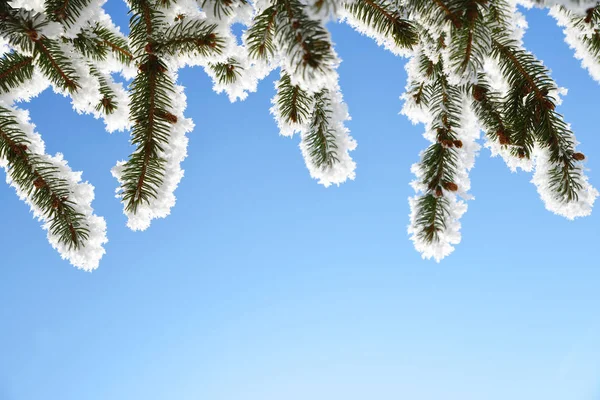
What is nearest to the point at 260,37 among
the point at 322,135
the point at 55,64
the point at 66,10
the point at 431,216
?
the point at 322,135

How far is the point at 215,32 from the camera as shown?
179cm

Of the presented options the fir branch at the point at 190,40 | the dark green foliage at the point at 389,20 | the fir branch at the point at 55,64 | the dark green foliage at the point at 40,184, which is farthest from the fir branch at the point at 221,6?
the dark green foliage at the point at 40,184

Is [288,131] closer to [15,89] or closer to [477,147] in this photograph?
[477,147]

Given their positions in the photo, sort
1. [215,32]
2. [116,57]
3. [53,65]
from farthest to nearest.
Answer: [116,57]
[53,65]
[215,32]

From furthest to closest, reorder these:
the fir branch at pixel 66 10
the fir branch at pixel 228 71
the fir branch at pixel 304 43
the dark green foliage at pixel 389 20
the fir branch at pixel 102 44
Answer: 1. the fir branch at pixel 228 71
2. the fir branch at pixel 102 44
3. the dark green foliage at pixel 389 20
4. the fir branch at pixel 66 10
5. the fir branch at pixel 304 43

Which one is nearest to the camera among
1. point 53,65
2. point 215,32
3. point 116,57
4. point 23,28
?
point 23,28

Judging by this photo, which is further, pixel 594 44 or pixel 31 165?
pixel 594 44

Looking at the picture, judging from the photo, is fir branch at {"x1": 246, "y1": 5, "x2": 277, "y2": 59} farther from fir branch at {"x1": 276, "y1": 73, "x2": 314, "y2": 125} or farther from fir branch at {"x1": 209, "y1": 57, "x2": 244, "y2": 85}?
fir branch at {"x1": 209, "y1": 57, "x2": 244, "y2": 85}

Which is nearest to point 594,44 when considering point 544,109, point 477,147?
point 544,109

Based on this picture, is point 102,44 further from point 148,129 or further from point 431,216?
point 431,216

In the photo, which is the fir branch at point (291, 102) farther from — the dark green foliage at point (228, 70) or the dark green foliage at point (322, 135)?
the dark green foliage at point (228, 70)

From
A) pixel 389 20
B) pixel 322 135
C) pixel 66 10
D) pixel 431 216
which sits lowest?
pixel 431 216

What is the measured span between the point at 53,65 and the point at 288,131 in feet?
3.65

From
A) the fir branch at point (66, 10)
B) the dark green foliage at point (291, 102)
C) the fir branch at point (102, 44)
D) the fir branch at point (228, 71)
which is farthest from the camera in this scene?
the fir branch at point (228, 71)
